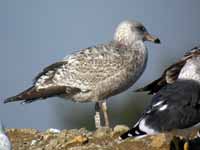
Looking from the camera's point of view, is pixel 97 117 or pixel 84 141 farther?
pixel 97 117

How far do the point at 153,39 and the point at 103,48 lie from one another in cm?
93

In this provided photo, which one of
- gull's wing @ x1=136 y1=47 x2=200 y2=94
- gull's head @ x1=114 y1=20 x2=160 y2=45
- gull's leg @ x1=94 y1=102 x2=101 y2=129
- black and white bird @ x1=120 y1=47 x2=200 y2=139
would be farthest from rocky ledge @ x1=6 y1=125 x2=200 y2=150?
gull's head @ x1=114 y1=20 x2=160 y2=45

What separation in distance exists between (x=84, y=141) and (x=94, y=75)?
1.99 meters

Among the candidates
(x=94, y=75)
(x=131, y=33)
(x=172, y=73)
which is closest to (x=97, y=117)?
(x=94, y=75)

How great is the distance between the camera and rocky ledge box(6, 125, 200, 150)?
35.3 feet

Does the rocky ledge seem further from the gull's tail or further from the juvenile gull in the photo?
the gull's tail

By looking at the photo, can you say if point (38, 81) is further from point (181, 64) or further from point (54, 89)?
point (181, 64)

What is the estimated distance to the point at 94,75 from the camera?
1295cm

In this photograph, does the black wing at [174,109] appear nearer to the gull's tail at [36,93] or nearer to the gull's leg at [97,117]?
the gull's leg at [97,117]

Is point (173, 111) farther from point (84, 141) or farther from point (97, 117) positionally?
point (97, 117)

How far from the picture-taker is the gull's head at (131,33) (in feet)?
44.1

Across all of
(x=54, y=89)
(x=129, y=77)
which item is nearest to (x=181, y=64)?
(x=129, y=77)

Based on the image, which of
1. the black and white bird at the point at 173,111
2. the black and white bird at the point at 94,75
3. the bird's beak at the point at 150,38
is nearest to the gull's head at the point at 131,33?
the bird's beak at the point at 150,38

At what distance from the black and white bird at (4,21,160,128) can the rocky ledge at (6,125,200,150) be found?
97 cm
